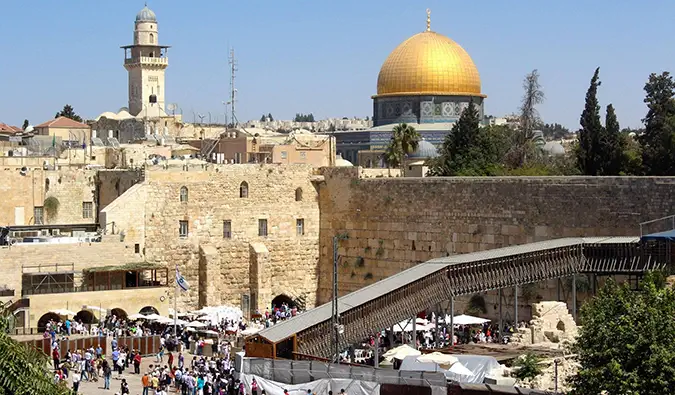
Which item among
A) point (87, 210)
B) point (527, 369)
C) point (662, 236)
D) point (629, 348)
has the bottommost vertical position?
point (527, 369)

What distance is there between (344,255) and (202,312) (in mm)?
5627

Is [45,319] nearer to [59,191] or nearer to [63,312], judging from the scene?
[63,312]

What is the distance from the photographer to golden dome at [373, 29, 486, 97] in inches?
2532

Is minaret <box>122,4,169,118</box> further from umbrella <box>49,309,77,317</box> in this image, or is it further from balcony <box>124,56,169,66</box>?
umbrella <box>49,309,77,317</box>

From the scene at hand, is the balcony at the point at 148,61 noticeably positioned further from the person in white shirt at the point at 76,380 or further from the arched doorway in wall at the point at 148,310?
the person in white shirt at the point at 76,380

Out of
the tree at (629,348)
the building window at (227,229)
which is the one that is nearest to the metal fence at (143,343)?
the building window at (227,229)

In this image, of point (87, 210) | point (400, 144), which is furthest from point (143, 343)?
point (400, 144)

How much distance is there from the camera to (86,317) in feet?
125

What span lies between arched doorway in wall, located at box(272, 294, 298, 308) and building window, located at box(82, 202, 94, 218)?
21.8 ft

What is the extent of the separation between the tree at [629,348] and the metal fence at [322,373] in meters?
2.99

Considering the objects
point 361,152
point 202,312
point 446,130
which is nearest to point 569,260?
point 202,312

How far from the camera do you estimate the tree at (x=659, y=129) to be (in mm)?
41969

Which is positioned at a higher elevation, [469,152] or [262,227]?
[469,152]

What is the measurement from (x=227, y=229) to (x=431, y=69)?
80.6 feet
